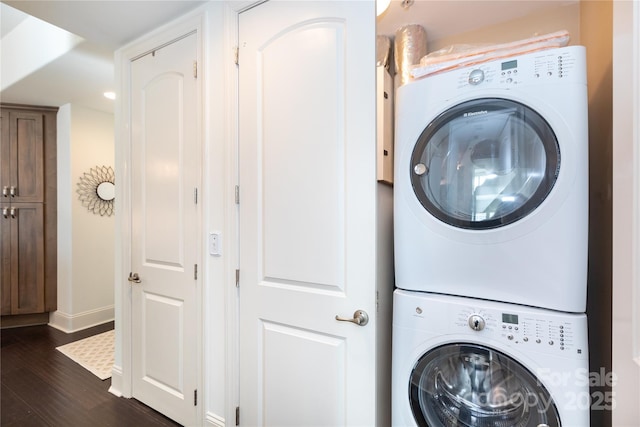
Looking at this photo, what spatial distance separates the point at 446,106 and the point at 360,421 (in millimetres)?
1293

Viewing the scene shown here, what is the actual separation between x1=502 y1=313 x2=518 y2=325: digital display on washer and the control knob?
6 cm

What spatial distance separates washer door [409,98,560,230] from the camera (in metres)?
0.96

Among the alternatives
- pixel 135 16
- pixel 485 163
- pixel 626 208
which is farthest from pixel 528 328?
pixel 135 16

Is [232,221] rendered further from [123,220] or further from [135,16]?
[135,16]

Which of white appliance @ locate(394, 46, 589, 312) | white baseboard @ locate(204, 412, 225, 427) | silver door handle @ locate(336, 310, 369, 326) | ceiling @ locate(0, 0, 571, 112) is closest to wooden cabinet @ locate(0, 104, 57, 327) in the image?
ceiling @ locate(0, 0, 571, 112)

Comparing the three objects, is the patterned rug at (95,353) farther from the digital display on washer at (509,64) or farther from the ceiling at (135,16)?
the digital display on washer at (509,64)

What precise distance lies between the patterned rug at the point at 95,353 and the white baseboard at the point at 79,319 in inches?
14.7

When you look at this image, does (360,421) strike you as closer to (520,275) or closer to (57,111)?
(520,275)

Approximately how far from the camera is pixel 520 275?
965 mm

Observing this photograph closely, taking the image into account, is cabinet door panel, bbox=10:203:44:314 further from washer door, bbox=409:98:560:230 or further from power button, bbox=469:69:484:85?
power button, bbox=469:69:484:85

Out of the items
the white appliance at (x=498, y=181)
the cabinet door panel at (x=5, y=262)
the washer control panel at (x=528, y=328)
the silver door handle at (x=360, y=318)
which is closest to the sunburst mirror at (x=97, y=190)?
the cabinet door panel at (x=5, y=262)

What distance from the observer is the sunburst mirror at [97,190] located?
11.0 feet

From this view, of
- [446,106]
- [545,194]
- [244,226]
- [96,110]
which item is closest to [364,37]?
[446,106]

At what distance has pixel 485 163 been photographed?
41.2 inches
